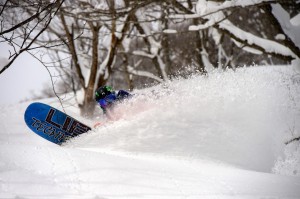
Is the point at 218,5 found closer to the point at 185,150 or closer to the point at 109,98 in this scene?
the point at 185,150

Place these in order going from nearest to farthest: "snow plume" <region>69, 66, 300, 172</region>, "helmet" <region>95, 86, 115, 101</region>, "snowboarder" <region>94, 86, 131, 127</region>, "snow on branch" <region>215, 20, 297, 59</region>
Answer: "snow plume" <region>69, 66, 300, 172</region> < "snow on branch" <region>215, 20, 297, 59</region> < "snowboarder" <region>94, 86, 131, 127</region> < "helmet" <region>95, 86, 115, 101</region>

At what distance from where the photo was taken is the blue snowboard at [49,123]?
20.4 feet

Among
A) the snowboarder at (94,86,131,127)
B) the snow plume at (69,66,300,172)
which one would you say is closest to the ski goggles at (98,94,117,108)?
the snowboarder at (94,86,131,127)

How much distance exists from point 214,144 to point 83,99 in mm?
5718

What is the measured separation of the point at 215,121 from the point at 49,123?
347cm

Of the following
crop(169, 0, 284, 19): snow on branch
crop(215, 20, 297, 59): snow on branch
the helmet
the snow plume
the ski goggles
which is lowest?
the snow plume

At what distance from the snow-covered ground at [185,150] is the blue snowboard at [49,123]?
0.44m

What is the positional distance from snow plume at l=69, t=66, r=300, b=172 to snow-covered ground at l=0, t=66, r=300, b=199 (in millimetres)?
17

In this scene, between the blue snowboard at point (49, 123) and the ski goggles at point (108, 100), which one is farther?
the ski goggles at point (108, 100)

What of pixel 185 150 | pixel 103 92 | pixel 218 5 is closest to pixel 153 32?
pixel 103 92

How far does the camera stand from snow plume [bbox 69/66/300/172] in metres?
4.49

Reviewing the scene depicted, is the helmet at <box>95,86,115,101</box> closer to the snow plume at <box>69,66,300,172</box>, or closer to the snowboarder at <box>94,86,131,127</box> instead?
the snowboarder at <box>94,86,131,127</box>

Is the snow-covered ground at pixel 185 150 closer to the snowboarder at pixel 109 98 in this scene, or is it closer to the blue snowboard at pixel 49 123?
the snowboarder at pixel 109 98

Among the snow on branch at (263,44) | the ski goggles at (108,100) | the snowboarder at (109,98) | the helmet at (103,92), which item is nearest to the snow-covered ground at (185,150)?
the snowboarder at (109,98)
